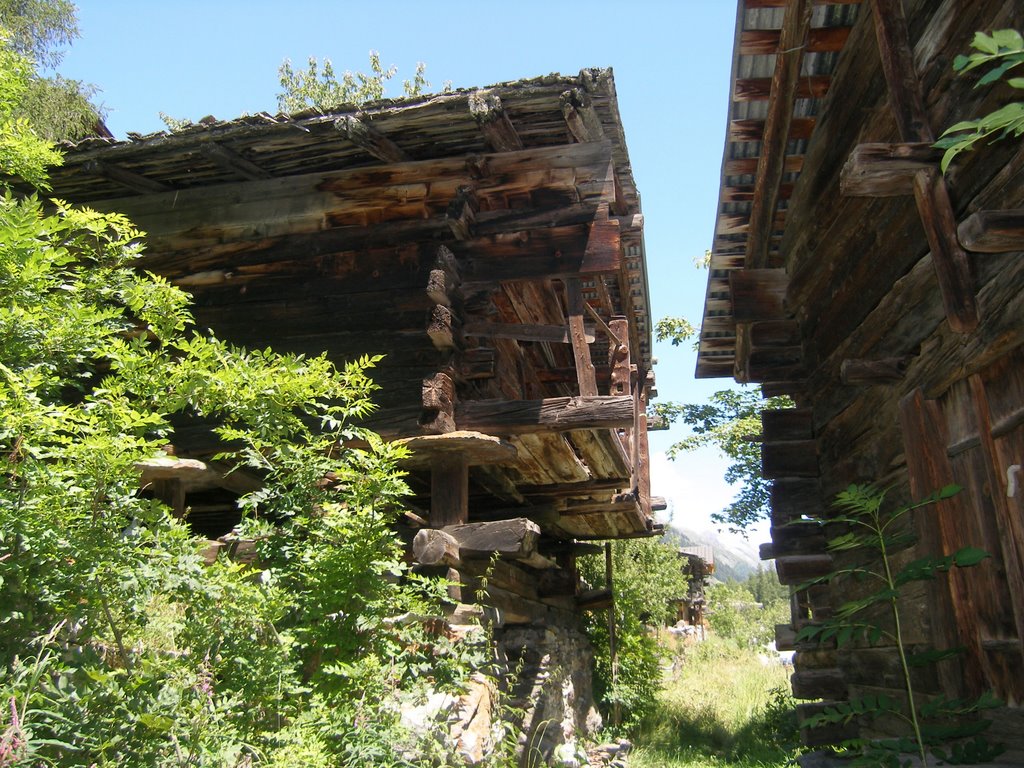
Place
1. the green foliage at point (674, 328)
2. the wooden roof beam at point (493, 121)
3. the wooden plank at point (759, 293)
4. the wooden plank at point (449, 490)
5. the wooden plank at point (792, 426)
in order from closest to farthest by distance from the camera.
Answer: the wooden roof beam at point (493, 121)
the wooden plank at point (449, 490)
the wooden plank at point (792, 426)
the wooden plank at point (759, 293)
the green foliage at point (674, 328)

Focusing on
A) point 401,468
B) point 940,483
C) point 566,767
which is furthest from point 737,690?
point 940,483

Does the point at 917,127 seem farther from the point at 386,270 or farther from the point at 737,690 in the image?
the point at 737,690

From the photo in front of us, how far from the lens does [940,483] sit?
165 inches

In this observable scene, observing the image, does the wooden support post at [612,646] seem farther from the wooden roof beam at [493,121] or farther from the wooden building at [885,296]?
the wooden roof beam at [493,121]

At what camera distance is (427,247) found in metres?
6.65

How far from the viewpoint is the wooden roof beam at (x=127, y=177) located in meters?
6.68

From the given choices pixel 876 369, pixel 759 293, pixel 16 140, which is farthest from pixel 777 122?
pixel 16 140

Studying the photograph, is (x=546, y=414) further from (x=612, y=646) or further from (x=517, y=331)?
(x=612, y=646)

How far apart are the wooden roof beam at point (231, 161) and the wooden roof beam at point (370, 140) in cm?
98

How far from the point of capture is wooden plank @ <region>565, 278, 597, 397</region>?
6.08m

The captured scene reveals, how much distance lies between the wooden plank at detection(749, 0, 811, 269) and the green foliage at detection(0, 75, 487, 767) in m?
3.35

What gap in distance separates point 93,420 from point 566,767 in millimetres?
5842

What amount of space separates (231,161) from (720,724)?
33.9 feet

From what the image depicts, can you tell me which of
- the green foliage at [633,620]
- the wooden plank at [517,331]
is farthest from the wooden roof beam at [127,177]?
the green foliage at [633,620]
